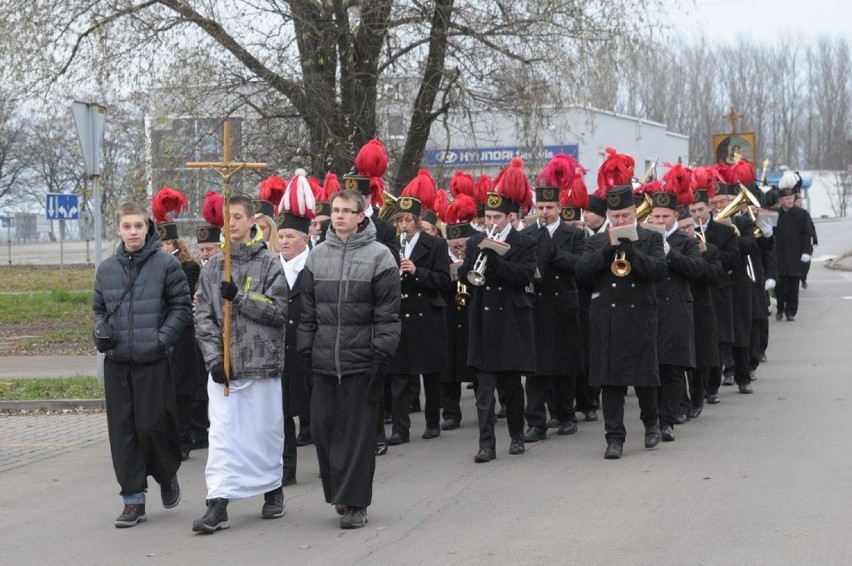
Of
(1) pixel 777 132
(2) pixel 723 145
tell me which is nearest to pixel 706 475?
(2) pixel 723 145

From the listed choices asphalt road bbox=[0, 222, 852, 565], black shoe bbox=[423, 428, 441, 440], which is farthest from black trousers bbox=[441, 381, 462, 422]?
black shoe bbox=[423, 428, 441, 440]

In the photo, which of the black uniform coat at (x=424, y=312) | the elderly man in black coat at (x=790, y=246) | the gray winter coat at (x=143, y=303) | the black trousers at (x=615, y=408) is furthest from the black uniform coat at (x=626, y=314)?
the elderly man in black coat at (x=790, y=246)

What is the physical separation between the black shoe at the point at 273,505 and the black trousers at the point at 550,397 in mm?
3077

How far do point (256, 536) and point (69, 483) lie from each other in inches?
106

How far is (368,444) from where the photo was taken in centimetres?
775

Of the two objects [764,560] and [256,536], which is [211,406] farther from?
[764,560]

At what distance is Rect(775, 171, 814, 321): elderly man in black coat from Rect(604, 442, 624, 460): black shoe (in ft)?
36.2

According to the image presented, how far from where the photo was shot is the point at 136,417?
26.2 ft

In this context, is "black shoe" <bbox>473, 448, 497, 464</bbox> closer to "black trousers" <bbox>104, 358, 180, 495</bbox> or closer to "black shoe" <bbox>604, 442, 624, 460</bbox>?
"black shoe" <bbox>604, 442, 624, 460</bbox>

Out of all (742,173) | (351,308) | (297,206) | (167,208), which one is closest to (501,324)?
(297,206)

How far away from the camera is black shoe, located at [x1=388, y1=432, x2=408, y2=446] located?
10.7m

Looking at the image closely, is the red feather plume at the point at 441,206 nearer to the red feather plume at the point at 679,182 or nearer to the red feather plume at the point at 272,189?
the red feather plume at the point at 679,182

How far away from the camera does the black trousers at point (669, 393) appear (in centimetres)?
1025

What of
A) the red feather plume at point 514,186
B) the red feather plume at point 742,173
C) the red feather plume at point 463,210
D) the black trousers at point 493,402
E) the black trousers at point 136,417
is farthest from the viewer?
the red feather plume at point 742,173
